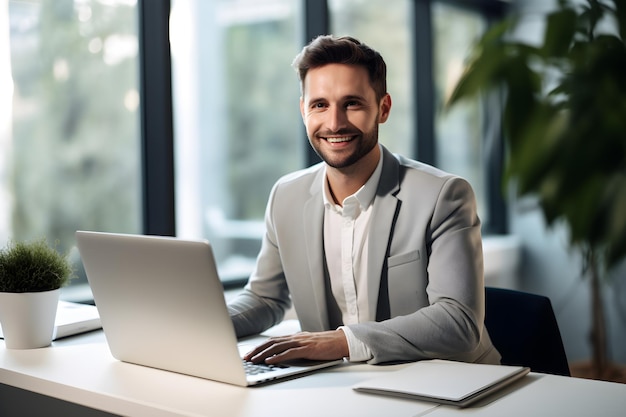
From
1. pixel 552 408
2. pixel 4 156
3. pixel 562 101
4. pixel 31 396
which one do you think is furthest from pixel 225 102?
pixel 562 101

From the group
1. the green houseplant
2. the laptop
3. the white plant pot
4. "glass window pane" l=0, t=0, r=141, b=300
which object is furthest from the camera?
"glass window pane" l=0, t=0, r=141, b=300

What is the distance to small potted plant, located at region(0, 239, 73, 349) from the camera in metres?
1.62

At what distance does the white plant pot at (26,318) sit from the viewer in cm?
162

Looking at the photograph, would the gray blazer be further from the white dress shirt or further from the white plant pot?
the white plant pot

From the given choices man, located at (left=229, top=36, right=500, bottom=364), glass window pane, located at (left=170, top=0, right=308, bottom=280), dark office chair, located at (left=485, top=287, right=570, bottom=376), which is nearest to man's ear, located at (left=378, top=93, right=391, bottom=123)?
man, located at (left=229, top=36, right=500, bottom=364)

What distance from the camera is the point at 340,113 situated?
1803 millimetres

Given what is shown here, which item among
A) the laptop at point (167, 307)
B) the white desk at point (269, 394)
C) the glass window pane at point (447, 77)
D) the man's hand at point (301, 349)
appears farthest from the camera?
the glass window pane at point (447, 77)

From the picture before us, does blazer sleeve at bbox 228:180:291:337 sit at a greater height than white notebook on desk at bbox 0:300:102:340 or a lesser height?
greater

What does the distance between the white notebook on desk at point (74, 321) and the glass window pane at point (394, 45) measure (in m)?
2.31

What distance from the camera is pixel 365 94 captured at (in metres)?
1.82

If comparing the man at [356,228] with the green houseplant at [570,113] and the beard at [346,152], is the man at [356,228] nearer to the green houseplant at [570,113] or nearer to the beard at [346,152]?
the beard at [346,152]

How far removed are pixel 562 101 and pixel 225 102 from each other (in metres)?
3.09

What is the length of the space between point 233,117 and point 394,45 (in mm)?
1263

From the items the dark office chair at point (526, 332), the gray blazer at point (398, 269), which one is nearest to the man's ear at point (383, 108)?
the gray blazer at point (398, 269)
